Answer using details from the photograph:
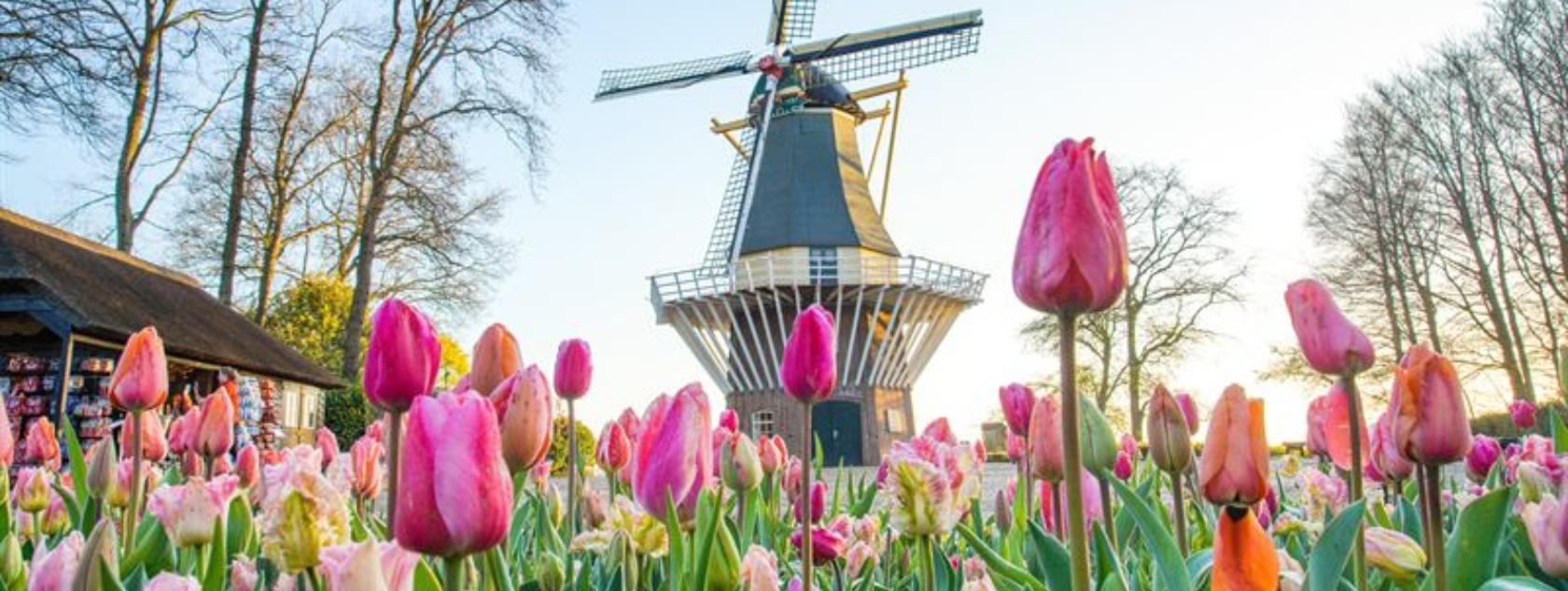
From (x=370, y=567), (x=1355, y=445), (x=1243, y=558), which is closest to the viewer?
(x=370, y=567)

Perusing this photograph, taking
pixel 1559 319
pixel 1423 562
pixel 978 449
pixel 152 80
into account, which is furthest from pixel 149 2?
pixel 1559 319

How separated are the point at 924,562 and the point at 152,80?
19448 millimetres

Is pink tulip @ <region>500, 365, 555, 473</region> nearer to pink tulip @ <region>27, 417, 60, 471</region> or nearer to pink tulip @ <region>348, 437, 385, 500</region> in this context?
pink tulip @ <region>348, 437, 385, 500</region>

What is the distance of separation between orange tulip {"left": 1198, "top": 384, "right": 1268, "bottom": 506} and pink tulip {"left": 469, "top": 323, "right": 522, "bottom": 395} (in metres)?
0.85

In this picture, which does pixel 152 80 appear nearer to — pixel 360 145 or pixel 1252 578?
pixel 360 145

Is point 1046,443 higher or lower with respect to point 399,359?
lower

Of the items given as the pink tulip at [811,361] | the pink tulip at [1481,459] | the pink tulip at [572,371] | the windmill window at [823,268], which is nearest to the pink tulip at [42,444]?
the pink tulip at [572,371]

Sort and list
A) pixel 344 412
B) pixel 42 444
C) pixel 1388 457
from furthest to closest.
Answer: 1. pixel 344 412
2. pixel 42 444
3. pixel 1388 457

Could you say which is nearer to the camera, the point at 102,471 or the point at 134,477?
the point at 134,477

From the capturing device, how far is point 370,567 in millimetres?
764

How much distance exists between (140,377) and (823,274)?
1836cm

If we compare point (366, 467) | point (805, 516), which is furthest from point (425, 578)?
point (366, 467)

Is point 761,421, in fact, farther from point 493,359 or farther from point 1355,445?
point 1355,445

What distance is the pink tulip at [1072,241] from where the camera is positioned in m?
0.88
